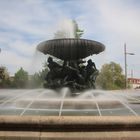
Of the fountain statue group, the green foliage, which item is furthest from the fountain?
the green foliage

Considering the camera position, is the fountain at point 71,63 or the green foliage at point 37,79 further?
the green foliage at point 37,79

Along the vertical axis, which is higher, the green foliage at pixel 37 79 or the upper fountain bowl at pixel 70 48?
the upper fountain bowl at pixel 70 48

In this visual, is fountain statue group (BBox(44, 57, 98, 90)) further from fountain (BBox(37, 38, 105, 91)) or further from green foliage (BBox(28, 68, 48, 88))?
green foliage (BBox(28, 68, 48, 88))

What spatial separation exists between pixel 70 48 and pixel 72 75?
43.1 inches

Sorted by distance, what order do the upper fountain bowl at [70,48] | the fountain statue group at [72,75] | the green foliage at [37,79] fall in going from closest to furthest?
1. the upper fountain bowl at [70,48]
2. the fountain statue group at [72,75]
3. the green foliage at [37,79]

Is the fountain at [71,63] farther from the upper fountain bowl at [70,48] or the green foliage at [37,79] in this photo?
the green foliage at [37,79]

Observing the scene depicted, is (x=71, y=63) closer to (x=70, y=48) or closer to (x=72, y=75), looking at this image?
(x=72, y=75)

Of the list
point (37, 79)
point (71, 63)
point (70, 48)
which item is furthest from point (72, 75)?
point (37, 79)

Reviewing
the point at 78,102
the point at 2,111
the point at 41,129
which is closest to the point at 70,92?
the point at 78,102

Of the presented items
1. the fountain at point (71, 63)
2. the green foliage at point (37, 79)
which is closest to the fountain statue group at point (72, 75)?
the fountain at point (71, 63)

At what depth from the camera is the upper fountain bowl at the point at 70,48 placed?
536 inches

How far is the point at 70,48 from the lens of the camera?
13773mm

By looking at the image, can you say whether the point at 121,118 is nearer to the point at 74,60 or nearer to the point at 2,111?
the point at 2,111

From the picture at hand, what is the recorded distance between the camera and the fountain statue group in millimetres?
13951
